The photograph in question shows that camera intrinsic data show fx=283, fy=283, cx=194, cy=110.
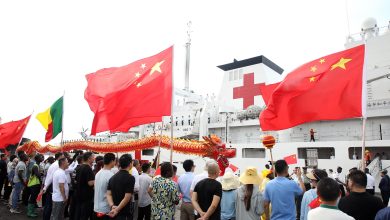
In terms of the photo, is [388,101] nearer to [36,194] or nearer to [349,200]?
[349,200]

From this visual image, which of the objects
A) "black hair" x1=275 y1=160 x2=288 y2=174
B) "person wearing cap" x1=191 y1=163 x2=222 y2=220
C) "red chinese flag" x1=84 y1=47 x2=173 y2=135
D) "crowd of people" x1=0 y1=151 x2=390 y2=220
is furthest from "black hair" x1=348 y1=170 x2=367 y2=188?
"red chinese flag" x1=84 y1=47 x2=173 y2=135

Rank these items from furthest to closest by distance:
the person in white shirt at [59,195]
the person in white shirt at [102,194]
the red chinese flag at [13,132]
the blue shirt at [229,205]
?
the red chinese flag at [13,132]
the person in white shirt at [59,195]
the person in white shirt at [102,194]
the blue shirt at [229,205]

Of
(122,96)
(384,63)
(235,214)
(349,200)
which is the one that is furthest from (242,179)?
(384,63)

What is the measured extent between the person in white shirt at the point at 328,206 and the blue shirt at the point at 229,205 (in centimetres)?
199

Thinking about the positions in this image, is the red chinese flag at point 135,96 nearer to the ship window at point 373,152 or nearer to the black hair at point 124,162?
the black hair at point 124,162

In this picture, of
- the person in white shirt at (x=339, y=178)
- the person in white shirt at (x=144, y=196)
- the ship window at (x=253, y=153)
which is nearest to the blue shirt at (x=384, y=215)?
the person in white shirt at (x=339, y=178)

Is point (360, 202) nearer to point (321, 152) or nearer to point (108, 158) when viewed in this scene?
point (108, 158)

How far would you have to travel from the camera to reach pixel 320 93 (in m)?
5.68

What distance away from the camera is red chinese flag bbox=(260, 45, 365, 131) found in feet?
17.6

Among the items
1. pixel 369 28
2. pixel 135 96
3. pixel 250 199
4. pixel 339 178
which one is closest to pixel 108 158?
pixel 250 199

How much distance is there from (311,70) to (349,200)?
3.68 m

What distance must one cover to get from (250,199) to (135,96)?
3825mm

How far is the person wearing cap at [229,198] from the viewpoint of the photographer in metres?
4.20

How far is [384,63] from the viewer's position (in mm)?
16438
